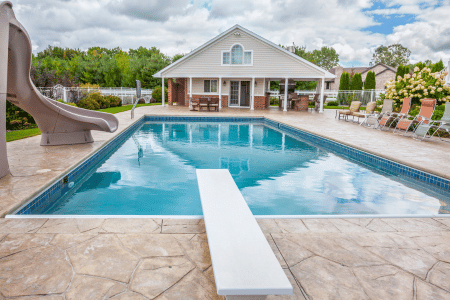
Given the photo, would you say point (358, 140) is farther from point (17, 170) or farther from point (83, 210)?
point (17, 170)

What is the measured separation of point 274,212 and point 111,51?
207 feet

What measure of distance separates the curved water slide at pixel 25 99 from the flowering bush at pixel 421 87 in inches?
408

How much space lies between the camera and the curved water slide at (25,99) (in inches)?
159

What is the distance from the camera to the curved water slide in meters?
4.04

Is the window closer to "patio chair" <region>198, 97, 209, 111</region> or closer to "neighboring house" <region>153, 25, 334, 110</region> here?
"neighboring house" <region>153, 25, 334, 110</region>

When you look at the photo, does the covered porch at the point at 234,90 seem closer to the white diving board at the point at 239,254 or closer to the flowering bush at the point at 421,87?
the flowering bush at the point at 421,87

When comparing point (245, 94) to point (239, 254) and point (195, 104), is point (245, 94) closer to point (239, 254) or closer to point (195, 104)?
point (195, 104)

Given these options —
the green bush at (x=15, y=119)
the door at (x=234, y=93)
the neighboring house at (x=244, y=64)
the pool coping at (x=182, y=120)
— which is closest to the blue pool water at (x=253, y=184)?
the pool coping at (x=182, y=120)

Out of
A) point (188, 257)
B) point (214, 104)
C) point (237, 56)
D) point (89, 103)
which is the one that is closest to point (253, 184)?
point (188, 257)

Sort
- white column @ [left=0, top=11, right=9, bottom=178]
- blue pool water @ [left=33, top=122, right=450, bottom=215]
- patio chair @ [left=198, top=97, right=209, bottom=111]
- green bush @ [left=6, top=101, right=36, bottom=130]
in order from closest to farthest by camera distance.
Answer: white column @ [left=0, top=11, right=9, bottom=178] < blue pool water @ [left=33, top=122, right=450, bottom=215] < green bush @ [left=6, top=101, right=36, bottom=130] < patio chair @ [left=198, top=97, right=209, bottom=111]

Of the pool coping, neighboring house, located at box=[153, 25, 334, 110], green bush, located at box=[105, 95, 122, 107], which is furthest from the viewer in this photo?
green bush, located at box=[105, 95, 122, 107]

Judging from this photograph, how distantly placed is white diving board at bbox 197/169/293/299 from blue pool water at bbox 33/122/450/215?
164 centimetres

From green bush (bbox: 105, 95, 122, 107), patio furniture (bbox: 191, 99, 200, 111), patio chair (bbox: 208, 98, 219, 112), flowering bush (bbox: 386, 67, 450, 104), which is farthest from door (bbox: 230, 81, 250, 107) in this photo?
flowering bush (bbox: 386, 67, 450, 104)

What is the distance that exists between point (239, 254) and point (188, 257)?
65 centimetres
